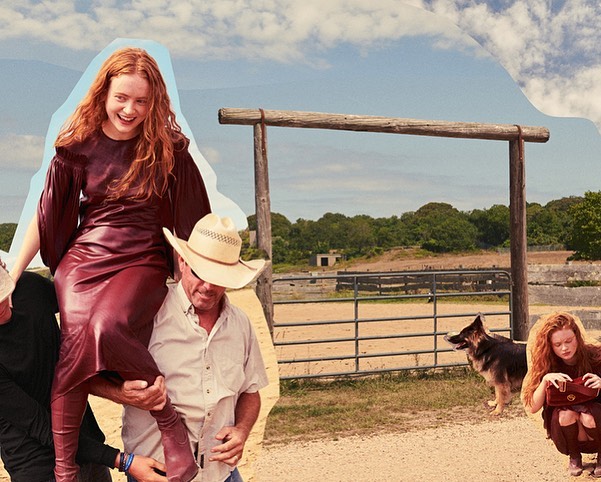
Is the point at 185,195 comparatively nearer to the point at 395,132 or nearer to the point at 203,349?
the point at 203,349

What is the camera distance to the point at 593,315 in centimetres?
1008

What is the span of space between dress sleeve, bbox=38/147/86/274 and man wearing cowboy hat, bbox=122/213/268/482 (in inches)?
11.4

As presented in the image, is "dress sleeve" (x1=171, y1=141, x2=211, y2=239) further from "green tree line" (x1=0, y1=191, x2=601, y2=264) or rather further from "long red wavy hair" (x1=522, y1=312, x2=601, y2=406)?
"green tree line" (x1=0, y1=191, x2=601, y2=264)

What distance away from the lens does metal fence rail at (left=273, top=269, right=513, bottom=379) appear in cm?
805

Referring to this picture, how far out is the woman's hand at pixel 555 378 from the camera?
3.33 m

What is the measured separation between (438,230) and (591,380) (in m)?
19.1

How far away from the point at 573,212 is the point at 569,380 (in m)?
34.9

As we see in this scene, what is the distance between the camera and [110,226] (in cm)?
214

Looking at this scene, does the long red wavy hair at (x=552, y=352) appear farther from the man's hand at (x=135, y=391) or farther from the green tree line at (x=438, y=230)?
the green tree line at (x=438, y=230)

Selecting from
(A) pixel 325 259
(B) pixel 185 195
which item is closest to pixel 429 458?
(B) pixel 185 195

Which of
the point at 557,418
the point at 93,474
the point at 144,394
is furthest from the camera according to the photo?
the point at 557,418

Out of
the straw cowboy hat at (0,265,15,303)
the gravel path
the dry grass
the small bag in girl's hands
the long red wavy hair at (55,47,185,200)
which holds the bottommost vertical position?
the gravel path

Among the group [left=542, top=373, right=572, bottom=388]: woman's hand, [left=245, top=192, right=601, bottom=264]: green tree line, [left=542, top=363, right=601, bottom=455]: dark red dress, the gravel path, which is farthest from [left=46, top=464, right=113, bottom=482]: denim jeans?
[left=245, top=192, right=601, bottom=264]: green tree line

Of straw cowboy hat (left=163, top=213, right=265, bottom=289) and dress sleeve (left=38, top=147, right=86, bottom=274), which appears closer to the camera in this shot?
straw cowboy hat (left=163, top=213, right=265, bottom=289)
